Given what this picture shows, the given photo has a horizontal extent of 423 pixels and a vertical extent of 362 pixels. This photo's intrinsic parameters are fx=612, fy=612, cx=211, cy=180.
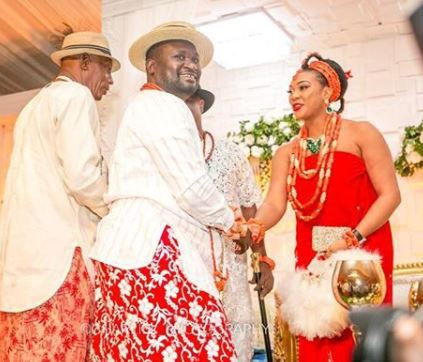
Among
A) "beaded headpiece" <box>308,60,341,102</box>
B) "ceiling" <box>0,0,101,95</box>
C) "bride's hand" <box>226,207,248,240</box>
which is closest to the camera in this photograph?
"bride's hand" <box>226,207,248,240</box>

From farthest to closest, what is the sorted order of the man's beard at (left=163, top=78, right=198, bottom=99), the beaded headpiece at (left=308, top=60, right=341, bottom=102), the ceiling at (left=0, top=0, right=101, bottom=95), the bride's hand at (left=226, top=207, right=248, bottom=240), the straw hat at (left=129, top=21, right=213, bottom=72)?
the ceiling at (left=0, top=0, right=101, bottom=95) < the beaded headpiece at (left=308, top=60, right=341, bottom=102) < the straw hat at (left=129, top=21, right=213, bottom=72) < the man's beard at (left=163, top=78, right=198, bottom=99) < the bride's hand at (left=226, top=207, right=248, bottom=240)

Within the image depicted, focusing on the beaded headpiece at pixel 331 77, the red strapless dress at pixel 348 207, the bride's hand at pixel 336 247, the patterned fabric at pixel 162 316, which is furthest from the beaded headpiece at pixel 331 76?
the patterned fabric at pixel 162 316

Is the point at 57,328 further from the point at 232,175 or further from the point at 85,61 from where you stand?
Result: the point at 85,61

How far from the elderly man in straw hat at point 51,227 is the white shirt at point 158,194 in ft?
1.46

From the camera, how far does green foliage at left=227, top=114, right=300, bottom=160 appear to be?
209 inches

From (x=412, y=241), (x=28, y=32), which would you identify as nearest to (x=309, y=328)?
(x=412, y=241)

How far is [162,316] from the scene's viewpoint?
6.12 feet

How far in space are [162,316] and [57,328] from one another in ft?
2.32

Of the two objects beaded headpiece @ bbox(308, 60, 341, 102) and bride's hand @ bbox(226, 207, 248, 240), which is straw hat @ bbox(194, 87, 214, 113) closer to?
beaded headpiece @ bbox(308, 60, 341, 102)

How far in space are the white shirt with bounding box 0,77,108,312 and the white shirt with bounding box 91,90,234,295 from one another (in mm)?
427

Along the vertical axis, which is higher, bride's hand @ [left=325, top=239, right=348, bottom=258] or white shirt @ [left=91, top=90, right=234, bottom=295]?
white shirt @ [left=91, top=90, right=234, bottom=295]

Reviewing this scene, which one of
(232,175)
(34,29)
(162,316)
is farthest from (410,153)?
(162,316)

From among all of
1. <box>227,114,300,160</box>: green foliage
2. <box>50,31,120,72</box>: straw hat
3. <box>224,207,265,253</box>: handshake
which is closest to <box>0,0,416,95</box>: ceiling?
<box>227,114,300,160</box>: green foliage

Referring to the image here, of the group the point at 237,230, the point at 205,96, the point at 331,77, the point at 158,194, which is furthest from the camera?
the point at 205,96
